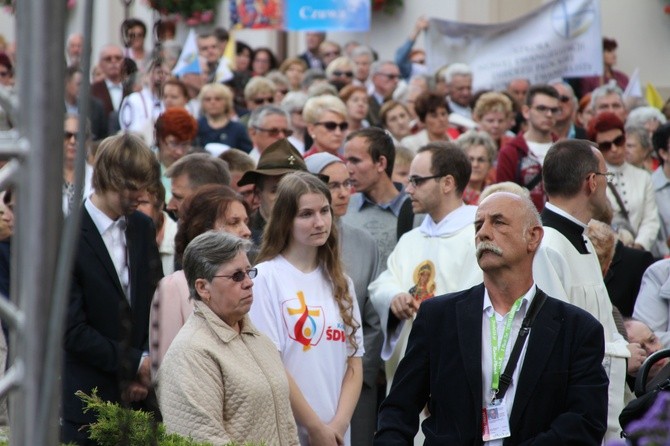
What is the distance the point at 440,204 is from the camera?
702cm

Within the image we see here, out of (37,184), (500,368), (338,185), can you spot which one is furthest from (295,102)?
(37,184)

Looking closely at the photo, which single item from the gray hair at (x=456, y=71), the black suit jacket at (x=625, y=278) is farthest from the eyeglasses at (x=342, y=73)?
the black suit jacket at (x=625, y=278)

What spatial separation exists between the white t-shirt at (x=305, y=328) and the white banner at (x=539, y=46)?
7.70 metres

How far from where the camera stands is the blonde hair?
31.2ft

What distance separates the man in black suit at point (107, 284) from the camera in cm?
550

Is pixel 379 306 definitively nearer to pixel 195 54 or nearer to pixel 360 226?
pixel 360 226

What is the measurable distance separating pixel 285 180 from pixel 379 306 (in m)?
1.01

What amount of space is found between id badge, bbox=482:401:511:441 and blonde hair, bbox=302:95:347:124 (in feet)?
16.3

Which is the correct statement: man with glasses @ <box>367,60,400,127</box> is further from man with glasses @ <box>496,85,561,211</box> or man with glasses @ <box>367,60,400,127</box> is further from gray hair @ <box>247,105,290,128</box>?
gray hair @ <box>247,105,290,128</box>

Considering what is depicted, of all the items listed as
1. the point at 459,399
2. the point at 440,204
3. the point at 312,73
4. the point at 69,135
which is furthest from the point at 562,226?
the point at 312,73

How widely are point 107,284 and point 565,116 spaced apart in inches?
255

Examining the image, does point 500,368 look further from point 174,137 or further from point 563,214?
point 174,137

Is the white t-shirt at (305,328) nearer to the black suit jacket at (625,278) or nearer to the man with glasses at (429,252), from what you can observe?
the man with glasses at (429,252)

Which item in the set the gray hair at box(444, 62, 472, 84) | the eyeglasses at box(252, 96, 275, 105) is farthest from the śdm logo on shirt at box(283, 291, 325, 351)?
the gray hair at box(444, 62, 472, 84)
